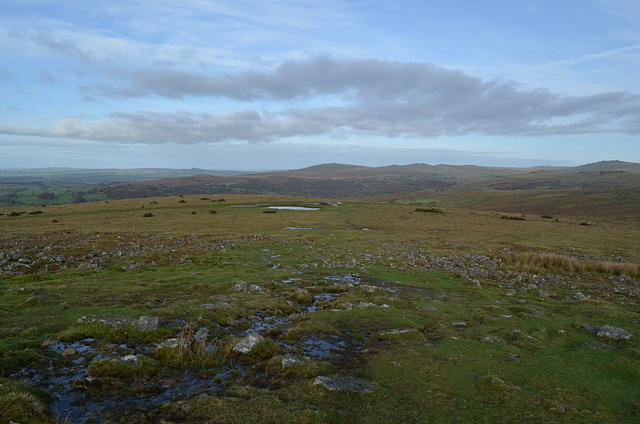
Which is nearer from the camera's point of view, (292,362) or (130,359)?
(130,359)

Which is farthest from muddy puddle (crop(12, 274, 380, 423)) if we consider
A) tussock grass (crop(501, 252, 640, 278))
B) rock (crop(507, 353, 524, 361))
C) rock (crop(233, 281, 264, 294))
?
tussock grass (crop(501, 252, 640, 278))

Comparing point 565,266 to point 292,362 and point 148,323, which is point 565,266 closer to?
point 292,362

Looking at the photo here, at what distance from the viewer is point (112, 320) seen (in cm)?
1273

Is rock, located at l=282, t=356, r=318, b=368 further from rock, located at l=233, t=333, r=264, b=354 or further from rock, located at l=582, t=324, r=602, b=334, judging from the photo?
rock, located at l=582, t=324, r=602, b=334

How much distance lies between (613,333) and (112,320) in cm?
2046

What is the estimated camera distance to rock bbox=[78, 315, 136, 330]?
40.8 feet

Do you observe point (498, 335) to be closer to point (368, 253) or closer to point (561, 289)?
point (561, 289)

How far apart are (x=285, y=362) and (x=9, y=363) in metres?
8.07

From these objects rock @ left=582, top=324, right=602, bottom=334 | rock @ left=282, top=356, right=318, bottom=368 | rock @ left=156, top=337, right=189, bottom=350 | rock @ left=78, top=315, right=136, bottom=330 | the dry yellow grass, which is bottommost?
the dry yellow grass

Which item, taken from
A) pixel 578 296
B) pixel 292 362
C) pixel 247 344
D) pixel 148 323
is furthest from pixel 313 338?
pixel 578 296

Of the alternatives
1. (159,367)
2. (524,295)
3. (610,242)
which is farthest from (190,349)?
(610,242)

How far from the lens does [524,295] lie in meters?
20.6

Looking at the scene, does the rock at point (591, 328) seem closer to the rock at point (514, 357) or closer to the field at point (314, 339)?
the field at point (314, 339)

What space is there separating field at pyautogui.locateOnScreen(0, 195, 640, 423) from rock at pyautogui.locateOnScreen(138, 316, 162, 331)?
8 cm
